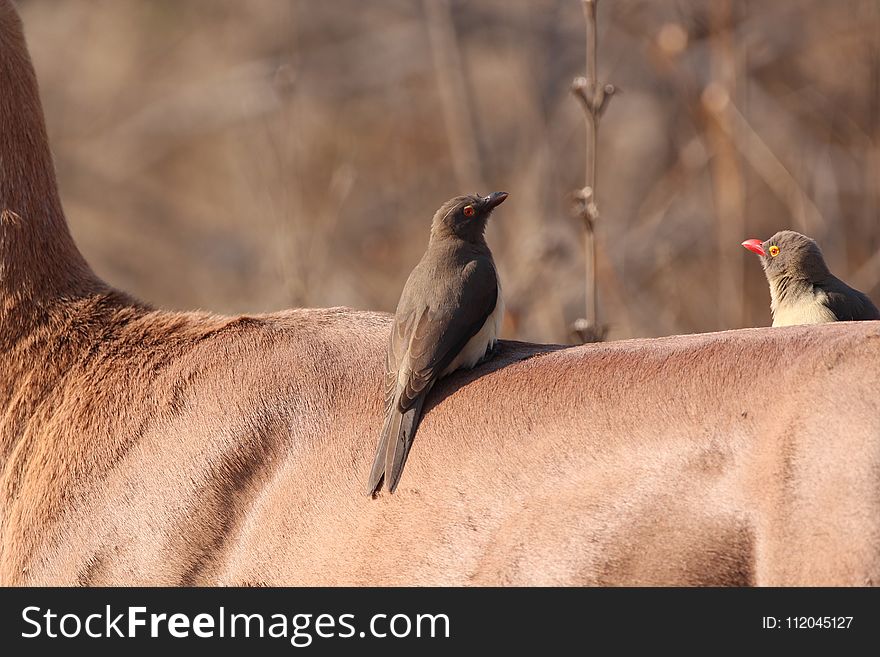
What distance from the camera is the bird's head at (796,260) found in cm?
364

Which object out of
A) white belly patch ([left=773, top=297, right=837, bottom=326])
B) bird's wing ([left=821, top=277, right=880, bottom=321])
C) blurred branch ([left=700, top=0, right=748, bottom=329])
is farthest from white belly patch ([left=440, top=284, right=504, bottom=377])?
blurred branch ([left=700, top=0, right=748, bottom=329])

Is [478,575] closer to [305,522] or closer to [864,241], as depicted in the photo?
[305,522]

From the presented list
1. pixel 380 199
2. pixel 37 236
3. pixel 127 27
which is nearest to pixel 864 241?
pixel 380 199

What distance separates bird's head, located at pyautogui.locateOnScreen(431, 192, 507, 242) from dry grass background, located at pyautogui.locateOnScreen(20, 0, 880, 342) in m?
2.89

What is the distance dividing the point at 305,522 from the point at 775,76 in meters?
8.73

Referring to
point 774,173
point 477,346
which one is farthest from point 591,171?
point 774,173

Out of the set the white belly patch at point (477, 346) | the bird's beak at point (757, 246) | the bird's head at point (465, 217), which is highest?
the bird's head at point (465, 217)

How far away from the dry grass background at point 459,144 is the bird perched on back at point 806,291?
2768 millimetres

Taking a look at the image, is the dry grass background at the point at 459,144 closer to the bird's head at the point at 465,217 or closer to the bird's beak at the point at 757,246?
the bird's beak at the point at 757,246

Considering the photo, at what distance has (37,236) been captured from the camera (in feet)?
13.4

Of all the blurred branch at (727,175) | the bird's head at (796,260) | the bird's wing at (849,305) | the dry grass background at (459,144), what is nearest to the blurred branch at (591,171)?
the bird's head at (796,260)

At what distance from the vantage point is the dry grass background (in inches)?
301

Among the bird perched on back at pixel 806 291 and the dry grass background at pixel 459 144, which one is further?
the dry grass background at pixel 459 144

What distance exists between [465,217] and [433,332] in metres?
0.51
